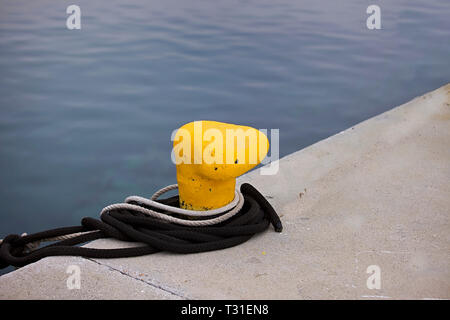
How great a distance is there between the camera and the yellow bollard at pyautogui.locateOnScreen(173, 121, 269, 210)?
221 cm

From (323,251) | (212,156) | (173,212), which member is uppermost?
(212,156)

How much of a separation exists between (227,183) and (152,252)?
444mm

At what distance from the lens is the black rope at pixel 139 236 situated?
216 centimetres

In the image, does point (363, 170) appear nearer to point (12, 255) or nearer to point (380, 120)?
point (380, 120)

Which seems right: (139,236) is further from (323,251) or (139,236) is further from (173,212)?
(323,251)

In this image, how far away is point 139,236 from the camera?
86.9 inches

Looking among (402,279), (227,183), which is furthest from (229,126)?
(402,279)

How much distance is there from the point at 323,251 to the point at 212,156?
60cm

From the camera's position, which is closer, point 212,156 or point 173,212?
point 212,156

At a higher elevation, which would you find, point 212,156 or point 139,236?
point 212,156

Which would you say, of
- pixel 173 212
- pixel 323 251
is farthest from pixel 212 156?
pixel 323 251

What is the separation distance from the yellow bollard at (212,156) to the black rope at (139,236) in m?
0.16

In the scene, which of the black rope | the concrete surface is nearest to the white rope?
the black rope

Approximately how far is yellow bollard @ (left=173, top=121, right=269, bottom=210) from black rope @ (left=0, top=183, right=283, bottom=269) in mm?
163
